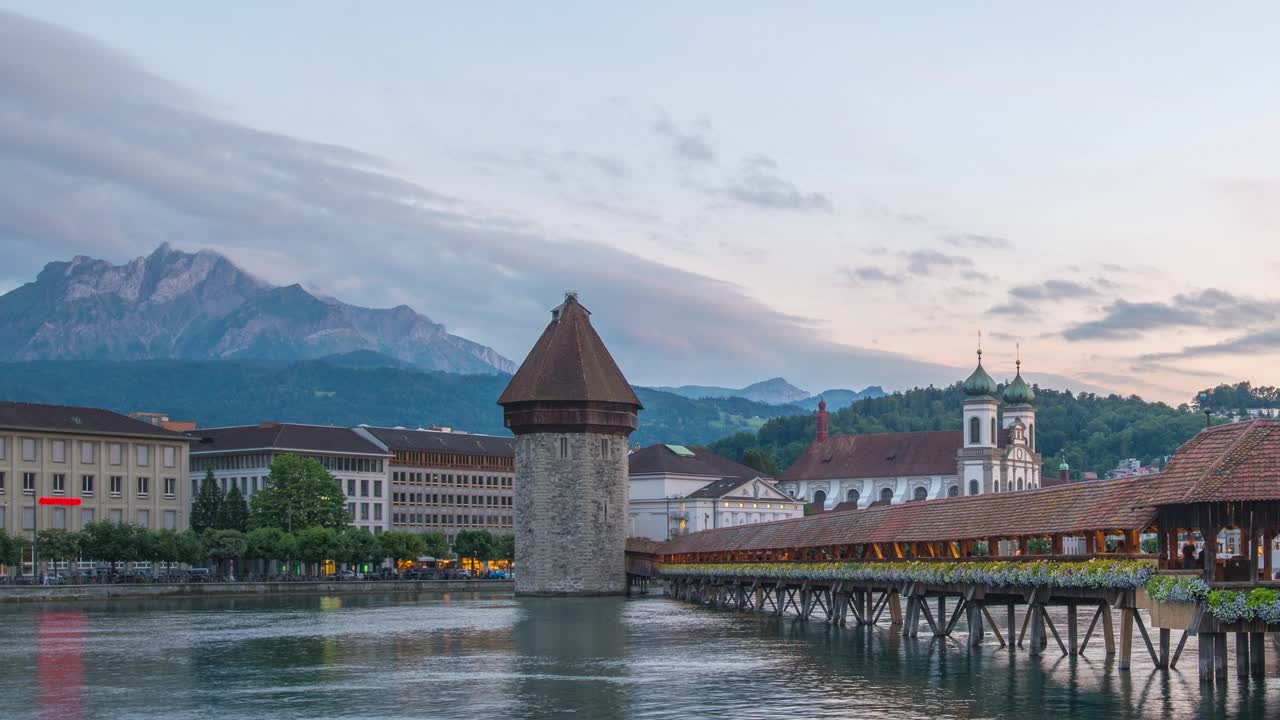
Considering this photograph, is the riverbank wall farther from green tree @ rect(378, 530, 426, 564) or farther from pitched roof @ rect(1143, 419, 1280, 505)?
pitched roof @ rect(1143, 419, 1280, 505)

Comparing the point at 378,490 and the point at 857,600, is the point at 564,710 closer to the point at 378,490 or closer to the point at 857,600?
the point at 857,600

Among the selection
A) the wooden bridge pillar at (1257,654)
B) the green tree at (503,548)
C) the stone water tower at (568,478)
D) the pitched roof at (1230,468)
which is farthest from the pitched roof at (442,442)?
the pitched roof at (1230,468)

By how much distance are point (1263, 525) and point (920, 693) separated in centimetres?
878

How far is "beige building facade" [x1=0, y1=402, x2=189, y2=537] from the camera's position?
125500 mm

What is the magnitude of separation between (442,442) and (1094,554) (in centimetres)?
14289

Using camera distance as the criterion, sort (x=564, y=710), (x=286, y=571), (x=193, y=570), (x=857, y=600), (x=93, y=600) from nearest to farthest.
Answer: (x=564, y=710)
(x=857, y=600)
(x=93, y=600)
(x=193, y=570)
(x=286, y=571)

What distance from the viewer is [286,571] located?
14150 centimetres

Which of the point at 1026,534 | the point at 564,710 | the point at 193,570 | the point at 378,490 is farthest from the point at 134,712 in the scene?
the point at 378,490

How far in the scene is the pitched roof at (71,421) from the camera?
4985 inches

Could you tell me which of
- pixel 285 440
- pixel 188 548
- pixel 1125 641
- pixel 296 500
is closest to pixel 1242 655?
pixel 1125 641

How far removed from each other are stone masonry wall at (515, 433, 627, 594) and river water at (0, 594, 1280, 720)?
115ft

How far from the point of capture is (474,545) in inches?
6196

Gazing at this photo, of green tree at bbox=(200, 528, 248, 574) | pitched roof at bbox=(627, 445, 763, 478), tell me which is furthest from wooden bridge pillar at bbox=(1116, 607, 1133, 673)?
pitched roof at bbox=(627, 445, 763, 478)

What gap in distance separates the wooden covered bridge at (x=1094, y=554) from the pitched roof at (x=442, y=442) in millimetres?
105564
